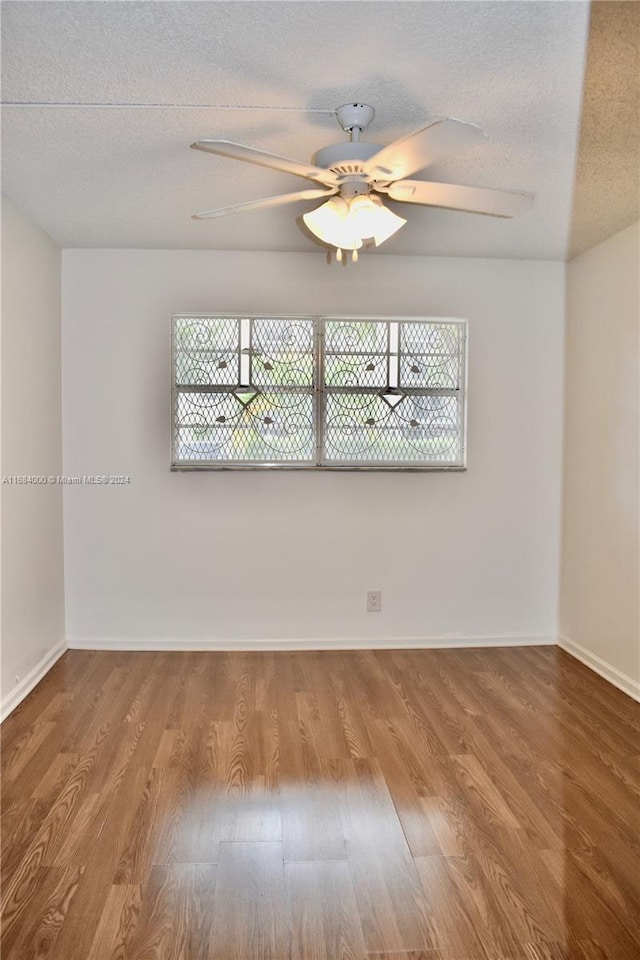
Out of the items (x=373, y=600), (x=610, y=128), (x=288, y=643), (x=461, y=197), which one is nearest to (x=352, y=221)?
(x=461, y=197)

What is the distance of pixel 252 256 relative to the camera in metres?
3.84

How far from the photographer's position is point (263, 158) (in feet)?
6.12

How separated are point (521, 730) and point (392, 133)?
2415mm

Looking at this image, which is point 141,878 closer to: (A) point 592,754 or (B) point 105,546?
(A) point 592,754

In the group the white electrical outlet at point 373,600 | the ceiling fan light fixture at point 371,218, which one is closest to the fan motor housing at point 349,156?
the ceiling fan light fixture at point 371,218

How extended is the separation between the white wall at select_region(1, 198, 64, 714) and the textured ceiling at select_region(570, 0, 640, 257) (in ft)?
8.03

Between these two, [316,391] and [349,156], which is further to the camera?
[316,391]

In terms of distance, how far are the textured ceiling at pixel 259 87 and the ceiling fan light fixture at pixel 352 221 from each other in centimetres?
30

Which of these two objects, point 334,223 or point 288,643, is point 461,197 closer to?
point 334,223

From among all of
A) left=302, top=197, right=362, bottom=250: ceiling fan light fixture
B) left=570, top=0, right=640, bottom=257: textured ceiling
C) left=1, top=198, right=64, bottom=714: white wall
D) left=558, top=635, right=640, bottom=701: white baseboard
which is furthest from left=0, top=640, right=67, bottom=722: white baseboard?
left=570, top=0, right=640, bottom=257: textured ceiling

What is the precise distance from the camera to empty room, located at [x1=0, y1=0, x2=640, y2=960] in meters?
1.78

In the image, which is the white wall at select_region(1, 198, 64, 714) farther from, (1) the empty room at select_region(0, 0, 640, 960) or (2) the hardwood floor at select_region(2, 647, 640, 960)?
(2) the hardwood floor at select_region(2, 647, 640, 960)

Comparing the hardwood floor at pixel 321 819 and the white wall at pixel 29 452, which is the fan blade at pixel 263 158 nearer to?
the white wall at pixel 29 452

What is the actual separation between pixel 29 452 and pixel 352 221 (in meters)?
2.05
